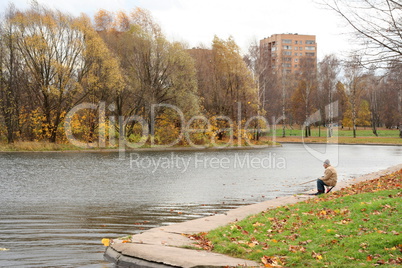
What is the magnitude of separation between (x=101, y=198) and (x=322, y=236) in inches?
391

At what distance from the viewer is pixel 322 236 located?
7855 mm

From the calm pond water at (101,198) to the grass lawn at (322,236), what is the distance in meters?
2.62

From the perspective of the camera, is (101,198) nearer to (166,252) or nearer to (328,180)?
(328,180)

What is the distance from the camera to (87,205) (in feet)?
46.7

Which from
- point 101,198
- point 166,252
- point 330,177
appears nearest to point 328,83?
point 330,177

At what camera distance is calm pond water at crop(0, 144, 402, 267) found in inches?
357

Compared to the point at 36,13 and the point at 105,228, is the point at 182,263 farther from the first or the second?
the point at 36,13

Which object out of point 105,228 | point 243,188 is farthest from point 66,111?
point 105,228

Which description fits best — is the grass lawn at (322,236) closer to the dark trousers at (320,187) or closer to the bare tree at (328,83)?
the dark trousers at (320,187)

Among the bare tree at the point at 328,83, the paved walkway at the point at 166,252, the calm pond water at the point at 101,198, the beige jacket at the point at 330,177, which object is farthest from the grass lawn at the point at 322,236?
the bare tree at the point at 328,83

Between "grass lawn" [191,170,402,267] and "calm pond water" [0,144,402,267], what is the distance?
2617mm

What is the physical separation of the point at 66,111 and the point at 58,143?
11.9 feet

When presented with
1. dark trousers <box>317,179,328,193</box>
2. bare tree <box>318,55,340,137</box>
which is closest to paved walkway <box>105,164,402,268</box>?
dark trousers <box>317,179,328,193</box>

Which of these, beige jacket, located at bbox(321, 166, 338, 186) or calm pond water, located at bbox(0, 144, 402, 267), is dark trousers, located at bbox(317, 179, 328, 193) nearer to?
beige jacket, located at bbox(321, 166, 338, 186)
